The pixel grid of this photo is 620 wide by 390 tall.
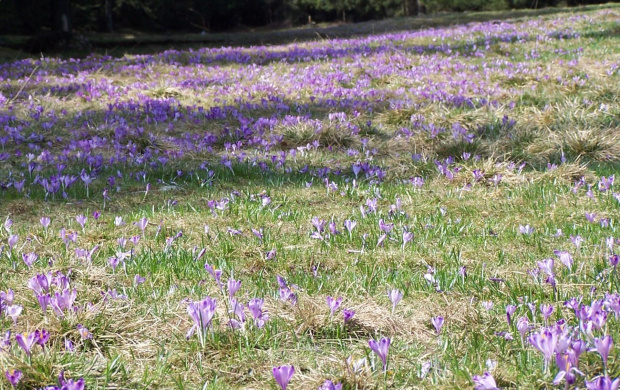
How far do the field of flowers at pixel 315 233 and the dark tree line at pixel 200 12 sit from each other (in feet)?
80.0

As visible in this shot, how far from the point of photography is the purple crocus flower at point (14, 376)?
1.92 m

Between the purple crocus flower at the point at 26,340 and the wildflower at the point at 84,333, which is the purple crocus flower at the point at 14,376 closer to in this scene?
the purple crocus flower at the point at 26,340

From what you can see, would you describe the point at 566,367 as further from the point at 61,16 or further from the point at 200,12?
the point at 200,12

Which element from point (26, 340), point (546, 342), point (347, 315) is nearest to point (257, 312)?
point (347, 315)

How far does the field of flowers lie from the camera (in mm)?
2352

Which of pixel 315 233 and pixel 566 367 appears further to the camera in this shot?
pixel 315 233

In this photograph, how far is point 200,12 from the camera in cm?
4981

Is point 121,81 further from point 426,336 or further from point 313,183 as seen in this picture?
point 426,336

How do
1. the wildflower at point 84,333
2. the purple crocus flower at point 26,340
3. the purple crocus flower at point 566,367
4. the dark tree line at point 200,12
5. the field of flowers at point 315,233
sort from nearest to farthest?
1. the purple crocus flower at point 566,367
2. the purple crocus flower at point 26,340
3. the field of flowers at point 315,233
4. the wildflower at point 84,333
5. the dark tree line at point 200,12

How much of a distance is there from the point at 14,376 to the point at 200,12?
51.2 m

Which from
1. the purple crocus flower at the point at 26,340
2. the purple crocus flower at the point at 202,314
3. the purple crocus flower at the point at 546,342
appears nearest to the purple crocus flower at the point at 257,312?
the purple crocus flower at the point at 202,314

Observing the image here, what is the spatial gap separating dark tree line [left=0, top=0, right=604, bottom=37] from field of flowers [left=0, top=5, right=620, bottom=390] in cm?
2438

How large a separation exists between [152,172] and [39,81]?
7.75 metres

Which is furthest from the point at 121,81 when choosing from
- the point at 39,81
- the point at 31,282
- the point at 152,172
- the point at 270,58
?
the point at 31,282
